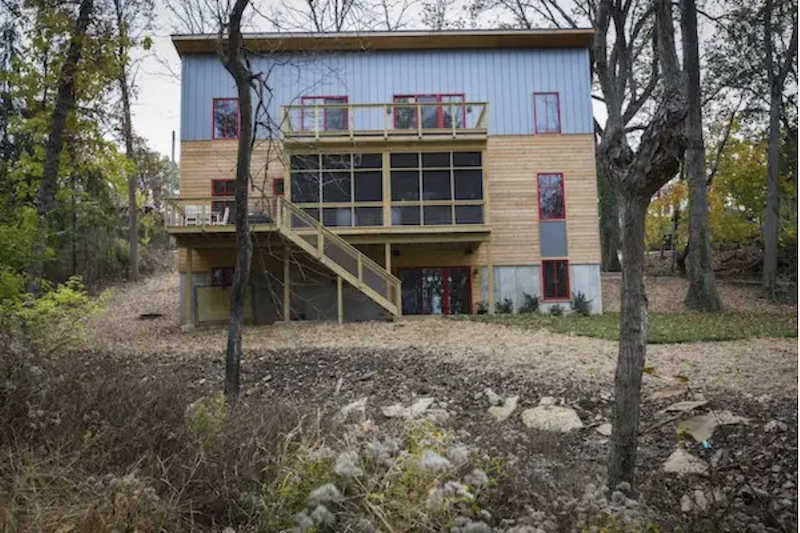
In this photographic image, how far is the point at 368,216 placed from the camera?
17828mm

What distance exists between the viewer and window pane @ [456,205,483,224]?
17844 mm

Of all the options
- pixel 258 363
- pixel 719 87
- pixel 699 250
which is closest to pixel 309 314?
pixel 258 363

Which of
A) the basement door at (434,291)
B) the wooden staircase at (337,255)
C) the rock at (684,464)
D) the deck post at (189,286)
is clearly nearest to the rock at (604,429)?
the rock at (684,464)

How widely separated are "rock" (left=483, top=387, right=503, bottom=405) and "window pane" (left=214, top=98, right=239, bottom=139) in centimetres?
1379

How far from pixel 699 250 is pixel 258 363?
14782 mm

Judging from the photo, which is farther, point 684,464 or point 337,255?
point 337,255

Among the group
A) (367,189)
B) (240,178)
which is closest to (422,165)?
(367,189)

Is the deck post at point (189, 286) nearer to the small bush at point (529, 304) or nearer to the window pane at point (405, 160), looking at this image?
the window pane at point (405, 160)

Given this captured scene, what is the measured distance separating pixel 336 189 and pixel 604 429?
12532 millimetres

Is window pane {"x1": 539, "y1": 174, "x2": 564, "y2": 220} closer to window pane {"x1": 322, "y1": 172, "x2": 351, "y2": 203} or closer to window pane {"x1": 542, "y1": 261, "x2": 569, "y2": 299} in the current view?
window pane {"x1": 542, "y1": 261, "x2": 569, "y2": 299}

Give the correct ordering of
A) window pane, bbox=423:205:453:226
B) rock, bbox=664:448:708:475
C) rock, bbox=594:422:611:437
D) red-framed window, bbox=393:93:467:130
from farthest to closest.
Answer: red-framed window, bbox=393:93:467:130, window pane, bbox=423:205:453:226, rock, bbox=594:422:611:437, rock, bbox=664:448:708:475

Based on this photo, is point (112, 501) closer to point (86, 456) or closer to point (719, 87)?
Result: point (86, 456)

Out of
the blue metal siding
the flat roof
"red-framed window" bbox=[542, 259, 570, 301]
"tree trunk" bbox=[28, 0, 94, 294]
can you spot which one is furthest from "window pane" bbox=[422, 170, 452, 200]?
"tree trunk" bbox=[28, 0, 94, 294]

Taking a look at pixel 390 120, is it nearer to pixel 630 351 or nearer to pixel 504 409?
pixel 504 409
